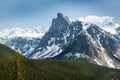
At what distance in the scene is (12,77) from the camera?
4897 centimetres

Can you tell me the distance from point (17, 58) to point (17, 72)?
181cm

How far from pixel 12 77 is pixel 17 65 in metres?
1.63

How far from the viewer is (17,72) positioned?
48938 millimetres

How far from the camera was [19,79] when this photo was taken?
48250mm

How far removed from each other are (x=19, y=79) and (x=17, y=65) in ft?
6.14

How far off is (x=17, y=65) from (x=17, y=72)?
2.88ft

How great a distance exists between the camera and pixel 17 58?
159 feet

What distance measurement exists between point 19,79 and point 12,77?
121cm

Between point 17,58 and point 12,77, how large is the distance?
2.53 m

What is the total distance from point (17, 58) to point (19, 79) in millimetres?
2617

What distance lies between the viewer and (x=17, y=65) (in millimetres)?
49000
